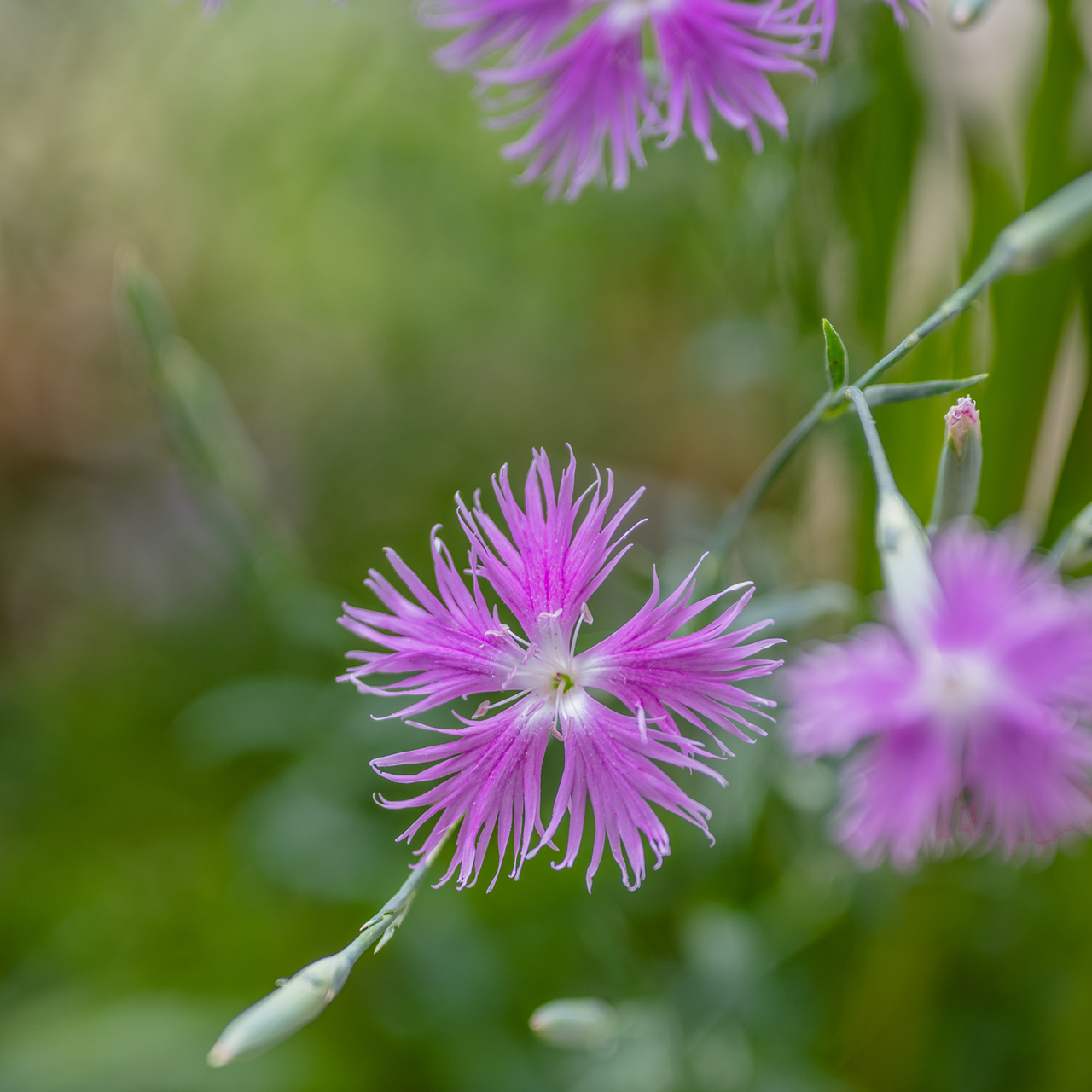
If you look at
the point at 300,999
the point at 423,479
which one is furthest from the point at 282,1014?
the point at 423,479

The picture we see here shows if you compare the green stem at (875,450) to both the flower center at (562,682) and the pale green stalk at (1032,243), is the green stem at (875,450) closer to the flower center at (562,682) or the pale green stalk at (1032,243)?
the pale green stalk at (1032,243)

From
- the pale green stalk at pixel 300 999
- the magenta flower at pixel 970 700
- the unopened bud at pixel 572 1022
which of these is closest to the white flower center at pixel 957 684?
the magenta flower at pixel 970 700

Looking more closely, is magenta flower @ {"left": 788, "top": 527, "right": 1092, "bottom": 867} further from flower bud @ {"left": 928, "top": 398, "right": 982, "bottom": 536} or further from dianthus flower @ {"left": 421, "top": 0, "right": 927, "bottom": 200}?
dianthus flower @ {"left": 421, "top": 0, "right": 927, "bottom": 200}

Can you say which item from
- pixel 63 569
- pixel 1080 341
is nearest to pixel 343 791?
pixel 1080 341

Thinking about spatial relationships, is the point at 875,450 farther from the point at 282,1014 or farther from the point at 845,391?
the point at 282,1014

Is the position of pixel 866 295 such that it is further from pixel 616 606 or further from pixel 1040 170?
pixel 616 606
